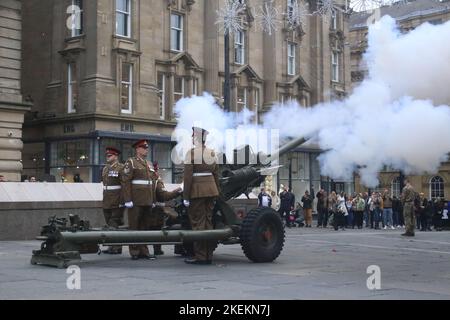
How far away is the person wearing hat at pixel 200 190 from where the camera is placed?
11469 mm

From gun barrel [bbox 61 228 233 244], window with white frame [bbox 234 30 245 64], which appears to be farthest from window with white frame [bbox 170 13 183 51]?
gun barrel [bbox 61 228 233 244]

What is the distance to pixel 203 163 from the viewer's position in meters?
11.6

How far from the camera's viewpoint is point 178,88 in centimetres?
3622

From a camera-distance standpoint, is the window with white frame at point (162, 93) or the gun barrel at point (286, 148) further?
the window with white frame at point (162, 93)

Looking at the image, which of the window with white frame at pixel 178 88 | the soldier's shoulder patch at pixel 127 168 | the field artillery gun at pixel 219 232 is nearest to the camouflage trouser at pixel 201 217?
the field artillery gun at pixel 219 232

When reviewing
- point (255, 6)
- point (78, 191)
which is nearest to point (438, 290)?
point (78, 191)

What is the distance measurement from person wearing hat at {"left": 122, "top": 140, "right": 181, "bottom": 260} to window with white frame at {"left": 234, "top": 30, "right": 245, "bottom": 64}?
2683 cm

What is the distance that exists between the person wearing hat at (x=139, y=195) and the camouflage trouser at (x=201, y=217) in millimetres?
982

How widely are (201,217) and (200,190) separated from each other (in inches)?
19.8

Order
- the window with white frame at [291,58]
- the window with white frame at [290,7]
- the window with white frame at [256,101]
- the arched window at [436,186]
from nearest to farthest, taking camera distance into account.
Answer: the window with white frame at [290,7], the window with white frame at [256,101], the window with white frame at [291,58], the arched window at [436,186]

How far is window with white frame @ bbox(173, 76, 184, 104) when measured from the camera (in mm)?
35959

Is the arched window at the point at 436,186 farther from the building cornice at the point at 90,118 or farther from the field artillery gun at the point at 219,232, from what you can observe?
the field artillery gun at the point at 219,232

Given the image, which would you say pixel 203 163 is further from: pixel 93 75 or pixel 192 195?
pixel 93 75

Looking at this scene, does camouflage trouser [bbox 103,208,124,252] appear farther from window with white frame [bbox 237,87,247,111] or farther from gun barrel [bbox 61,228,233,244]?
window with white frame [bbox 237,87,247,111]
